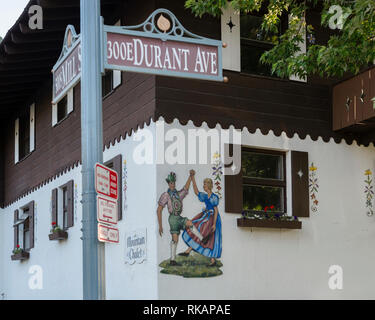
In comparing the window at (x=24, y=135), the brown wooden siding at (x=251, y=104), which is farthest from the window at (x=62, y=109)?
the brown wooden siding at (x=251, y=104)

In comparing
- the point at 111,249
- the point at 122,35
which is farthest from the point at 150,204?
the point at 122,35

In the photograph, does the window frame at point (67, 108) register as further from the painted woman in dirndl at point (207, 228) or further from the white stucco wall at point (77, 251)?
the painted woman in dirndl at point (207, 228)

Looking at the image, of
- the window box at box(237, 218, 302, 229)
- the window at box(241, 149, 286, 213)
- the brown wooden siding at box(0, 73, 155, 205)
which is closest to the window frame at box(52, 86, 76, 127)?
the brown wooden siding at box(0, 73, 155, 205)

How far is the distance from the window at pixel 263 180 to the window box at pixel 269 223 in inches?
15.6

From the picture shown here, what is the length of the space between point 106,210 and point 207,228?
557cm

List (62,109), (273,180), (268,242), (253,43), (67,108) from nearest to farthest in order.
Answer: (268,242)
(273,180)
(253,43)
(67,108)
(62,109)

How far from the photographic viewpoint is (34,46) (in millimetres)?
16141

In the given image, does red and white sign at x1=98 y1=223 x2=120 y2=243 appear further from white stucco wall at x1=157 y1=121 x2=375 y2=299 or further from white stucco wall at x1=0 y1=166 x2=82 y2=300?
white stucco wall at x1=0 y1=166 x2=82 y2=300

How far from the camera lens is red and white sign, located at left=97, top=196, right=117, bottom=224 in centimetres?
682

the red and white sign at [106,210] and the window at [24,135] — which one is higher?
the window at [24,135]

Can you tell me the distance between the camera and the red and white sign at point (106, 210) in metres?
6.82

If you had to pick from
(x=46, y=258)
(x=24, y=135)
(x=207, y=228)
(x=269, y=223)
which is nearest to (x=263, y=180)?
(x=269, y=223)

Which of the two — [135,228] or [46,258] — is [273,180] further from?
[46,258]

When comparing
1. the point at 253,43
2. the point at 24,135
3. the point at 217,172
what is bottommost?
the point at 217,172
